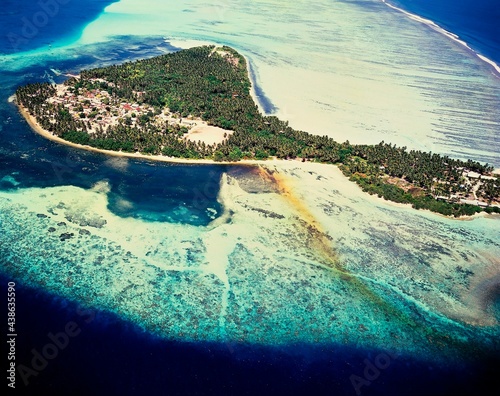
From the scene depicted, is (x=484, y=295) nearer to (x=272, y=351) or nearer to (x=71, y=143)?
(x=272, y=351)

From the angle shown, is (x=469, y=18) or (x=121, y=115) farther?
(x=469, y=18)

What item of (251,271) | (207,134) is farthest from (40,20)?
(251,271)

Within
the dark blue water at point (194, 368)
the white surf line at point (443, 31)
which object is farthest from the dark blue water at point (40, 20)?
the white surf line at point (443, 31)

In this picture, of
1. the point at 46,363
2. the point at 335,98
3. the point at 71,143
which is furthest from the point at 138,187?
the point at 335,98

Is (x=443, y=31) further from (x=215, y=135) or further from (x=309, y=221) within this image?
(x=309, y=221)

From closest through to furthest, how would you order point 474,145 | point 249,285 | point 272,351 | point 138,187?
point 272,351
point 249,285
point 138,187
point 474,145

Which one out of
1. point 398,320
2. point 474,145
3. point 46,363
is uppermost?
point 474,145

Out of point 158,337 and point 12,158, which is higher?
point 12,158

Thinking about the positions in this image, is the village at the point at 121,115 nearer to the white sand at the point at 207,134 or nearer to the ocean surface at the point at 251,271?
the white sand at the point at 207,134
